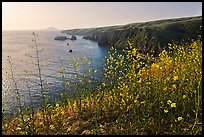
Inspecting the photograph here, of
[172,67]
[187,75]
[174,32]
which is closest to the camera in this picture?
[187,75]

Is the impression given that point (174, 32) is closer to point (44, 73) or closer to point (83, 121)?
point (44, 73)

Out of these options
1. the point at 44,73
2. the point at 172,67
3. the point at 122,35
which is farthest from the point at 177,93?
the point at 122,35

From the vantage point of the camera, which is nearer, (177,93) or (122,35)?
(177,93)

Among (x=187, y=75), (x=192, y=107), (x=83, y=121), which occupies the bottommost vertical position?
(x=83, y=121)

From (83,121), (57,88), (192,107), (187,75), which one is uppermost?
(187,75)

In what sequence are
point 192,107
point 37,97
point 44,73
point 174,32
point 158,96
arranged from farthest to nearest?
point 174,32 < point 44,73 < point 37,97 < point 158,96 < point 192,107

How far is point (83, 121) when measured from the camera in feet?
20.0

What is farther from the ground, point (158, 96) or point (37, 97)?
point (158, 96)

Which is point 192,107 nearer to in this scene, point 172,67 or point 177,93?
point 177,93

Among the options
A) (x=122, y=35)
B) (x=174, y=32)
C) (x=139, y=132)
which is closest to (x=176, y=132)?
(x=139, y=132)

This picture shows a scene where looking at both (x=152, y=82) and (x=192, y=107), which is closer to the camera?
(x=192, y=107)

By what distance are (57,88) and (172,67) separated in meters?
14.7

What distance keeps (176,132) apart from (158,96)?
1.48 m

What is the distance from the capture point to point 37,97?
1842 cm
